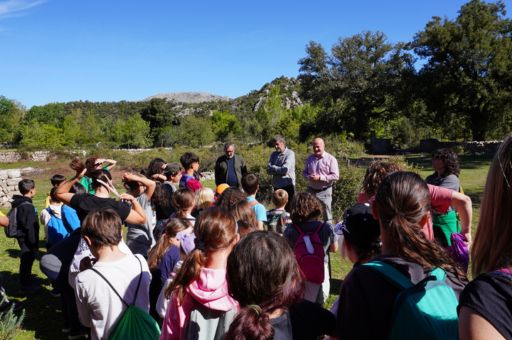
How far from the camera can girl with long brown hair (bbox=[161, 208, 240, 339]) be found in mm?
2246

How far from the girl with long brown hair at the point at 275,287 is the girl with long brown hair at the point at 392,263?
0.22m

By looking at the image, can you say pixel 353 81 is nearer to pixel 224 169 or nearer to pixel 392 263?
pixel 224 169

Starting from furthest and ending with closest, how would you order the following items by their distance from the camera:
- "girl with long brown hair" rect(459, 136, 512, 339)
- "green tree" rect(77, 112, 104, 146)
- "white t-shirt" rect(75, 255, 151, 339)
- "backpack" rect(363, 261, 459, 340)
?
"green tree" rect(77, 112, 104, 146) → "white t-shirt" rect(75, 255, 151, 339) → "backpack" rect(363, 261, 459, 340) → "girl with long brown hair" rect(459, 136, 512, 339)

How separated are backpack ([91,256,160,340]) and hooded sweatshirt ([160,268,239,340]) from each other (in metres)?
0.58

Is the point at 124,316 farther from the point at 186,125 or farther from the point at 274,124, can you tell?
the point at 186,125

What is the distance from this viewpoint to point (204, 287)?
90.5 inches

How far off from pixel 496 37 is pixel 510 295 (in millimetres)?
33285

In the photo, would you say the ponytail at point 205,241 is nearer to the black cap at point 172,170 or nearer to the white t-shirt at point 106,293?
the white t-shirt at point 106,293

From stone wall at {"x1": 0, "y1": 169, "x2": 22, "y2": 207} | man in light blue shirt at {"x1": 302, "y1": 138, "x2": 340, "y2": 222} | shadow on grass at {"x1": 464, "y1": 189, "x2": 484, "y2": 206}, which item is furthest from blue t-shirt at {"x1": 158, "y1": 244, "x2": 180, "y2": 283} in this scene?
stone wall at {"x1": 0, "y1": 169, "x2": 22, "y2": 207}

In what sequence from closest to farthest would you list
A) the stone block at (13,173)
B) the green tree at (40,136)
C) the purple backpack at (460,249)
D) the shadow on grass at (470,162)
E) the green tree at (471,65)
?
the purple backpack at (460,249) → the stone block at (13,173) → the shadow on grass at (470,162) → the green tree at (471,65) → the green tree at (40,136)

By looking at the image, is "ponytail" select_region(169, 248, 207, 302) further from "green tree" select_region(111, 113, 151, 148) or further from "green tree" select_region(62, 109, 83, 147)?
"green tree" select_region(62, 109, 83, 147)

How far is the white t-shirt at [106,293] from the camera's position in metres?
2.76

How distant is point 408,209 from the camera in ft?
6.24

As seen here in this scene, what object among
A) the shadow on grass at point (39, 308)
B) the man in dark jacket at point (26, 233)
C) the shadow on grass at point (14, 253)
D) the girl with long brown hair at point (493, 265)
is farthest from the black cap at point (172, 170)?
the girl with long brown hair at point (493, 265)
